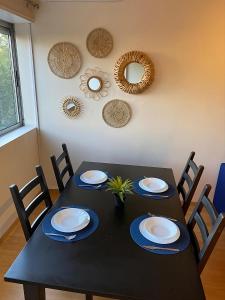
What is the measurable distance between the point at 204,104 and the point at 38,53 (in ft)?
6.34

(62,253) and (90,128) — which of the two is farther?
(90,128)

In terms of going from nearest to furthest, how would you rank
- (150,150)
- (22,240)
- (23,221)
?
(23,221) < (22,240) < (150,150)

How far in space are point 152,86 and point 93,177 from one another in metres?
1.28

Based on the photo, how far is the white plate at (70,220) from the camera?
133cm

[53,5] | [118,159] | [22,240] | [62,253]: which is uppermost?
[53,5]

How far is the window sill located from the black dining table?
1258mm

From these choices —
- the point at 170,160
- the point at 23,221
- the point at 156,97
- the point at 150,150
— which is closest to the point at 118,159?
the point at 150,150

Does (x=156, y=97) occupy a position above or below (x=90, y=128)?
above

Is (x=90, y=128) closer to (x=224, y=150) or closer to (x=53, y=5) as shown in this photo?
(x=53, y=5)

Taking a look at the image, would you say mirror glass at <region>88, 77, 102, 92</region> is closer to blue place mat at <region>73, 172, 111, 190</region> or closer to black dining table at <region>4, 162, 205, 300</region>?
blue place mat at <region>73, 172, 111, 190</region>

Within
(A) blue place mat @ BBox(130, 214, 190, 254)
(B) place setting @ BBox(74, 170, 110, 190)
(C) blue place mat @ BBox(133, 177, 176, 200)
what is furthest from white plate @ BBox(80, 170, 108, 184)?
(A) blue place mat @ BBox(130, 214, 190, 254)

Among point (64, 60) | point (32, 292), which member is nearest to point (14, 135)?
point (64, 60)

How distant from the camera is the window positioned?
246cm

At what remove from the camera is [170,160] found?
2844 mm
